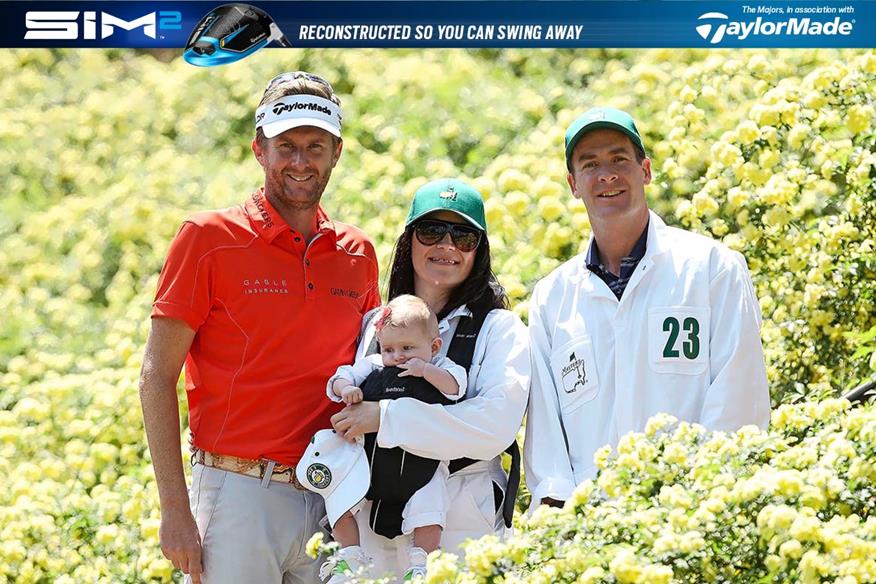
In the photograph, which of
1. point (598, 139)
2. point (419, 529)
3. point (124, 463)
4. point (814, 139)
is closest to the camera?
point (419, 529)

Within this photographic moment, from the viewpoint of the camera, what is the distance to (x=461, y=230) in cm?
324

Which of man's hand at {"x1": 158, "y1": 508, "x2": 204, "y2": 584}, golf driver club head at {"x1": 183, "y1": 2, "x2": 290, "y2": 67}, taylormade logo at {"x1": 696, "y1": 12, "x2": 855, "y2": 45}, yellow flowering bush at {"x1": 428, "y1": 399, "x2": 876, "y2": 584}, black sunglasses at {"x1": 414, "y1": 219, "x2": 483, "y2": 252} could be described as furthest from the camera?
golf driver club head at {"x1": 183, "y1": 2, "x2": 290, "y2": 67}

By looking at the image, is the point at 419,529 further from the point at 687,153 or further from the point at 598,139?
the point at 687,153

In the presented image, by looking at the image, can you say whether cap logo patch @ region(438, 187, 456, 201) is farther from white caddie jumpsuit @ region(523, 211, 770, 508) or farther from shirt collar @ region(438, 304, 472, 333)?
white caddie jumpsuit @ region(523, 211, 770, 508)

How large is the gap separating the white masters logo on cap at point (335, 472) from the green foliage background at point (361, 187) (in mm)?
1429

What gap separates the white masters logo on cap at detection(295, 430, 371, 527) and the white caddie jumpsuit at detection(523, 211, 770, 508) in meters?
0.47

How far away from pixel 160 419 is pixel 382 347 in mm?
616

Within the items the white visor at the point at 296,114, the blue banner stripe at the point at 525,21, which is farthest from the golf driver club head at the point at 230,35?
the white visor at the point at 296,114

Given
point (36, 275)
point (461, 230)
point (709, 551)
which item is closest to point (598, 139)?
point (461, 230)

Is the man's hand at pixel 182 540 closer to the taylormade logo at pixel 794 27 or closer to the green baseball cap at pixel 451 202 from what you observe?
the green baseball cap at pixel 451 202

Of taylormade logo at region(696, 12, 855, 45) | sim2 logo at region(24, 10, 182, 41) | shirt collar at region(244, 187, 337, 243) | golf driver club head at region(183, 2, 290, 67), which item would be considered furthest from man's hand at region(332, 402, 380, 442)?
sim2 logo at region(24, 10, 182, 41)

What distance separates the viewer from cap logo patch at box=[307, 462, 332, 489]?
10.0ft

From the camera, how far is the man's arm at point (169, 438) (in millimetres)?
3143

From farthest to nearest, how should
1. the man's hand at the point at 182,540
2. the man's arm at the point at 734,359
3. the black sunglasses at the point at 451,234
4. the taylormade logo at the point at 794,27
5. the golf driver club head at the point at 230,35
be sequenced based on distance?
the golf driver club head at the point at 230,35, the taylormade logo at the point at 794,27, the black sunglasses at the point at 451,234, the man's hand at the point at 182,540, the man's arm at the point at 734,359
